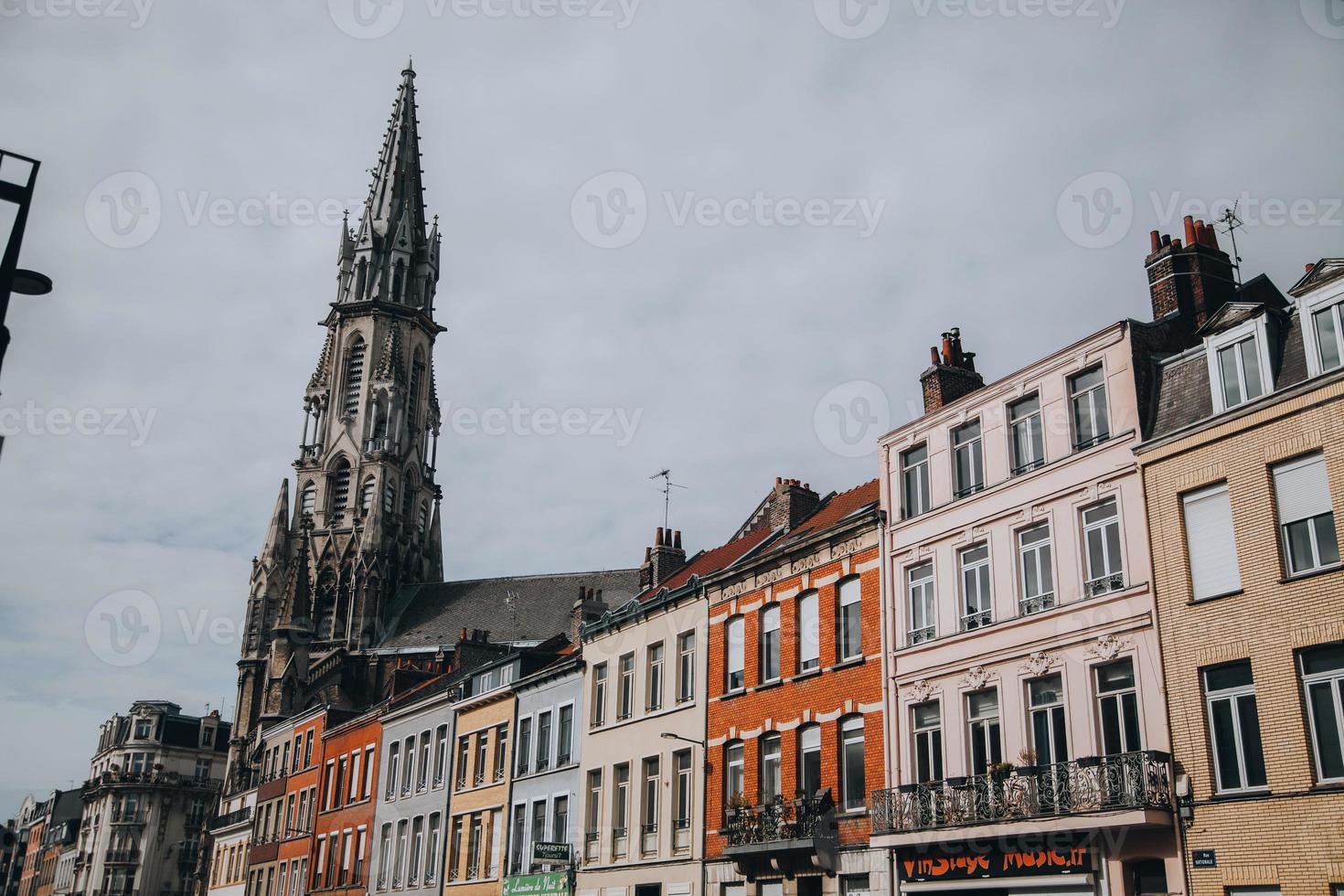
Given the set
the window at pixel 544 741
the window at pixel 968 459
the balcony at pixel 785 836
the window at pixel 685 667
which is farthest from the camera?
the window at pixel 544 741

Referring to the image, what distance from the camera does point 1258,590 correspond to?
804 inches

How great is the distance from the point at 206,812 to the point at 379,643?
73.8 feet

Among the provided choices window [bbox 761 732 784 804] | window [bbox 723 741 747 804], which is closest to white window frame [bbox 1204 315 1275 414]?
window [bbox 761 732 784 804]

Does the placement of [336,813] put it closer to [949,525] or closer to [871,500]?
[871,500]

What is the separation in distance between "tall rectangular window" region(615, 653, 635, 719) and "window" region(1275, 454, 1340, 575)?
18783 mm

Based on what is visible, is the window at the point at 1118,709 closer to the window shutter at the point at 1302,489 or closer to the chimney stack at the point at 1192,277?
the window shutter at the point at 1302,489

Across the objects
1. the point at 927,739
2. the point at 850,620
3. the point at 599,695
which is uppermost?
the point at 850,620

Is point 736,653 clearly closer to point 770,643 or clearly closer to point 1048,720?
point 770,643

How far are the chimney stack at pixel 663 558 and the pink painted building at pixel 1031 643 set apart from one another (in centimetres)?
1473

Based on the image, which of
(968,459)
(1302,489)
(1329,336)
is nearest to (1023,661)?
(968,459)

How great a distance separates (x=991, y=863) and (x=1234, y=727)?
208 inches

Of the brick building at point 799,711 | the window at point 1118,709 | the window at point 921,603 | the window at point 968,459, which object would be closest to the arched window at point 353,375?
the brick building at point 799,711

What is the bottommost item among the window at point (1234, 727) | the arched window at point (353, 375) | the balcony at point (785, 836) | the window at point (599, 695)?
the balcony at point (785, 836)

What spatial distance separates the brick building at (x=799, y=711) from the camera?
27.1m
